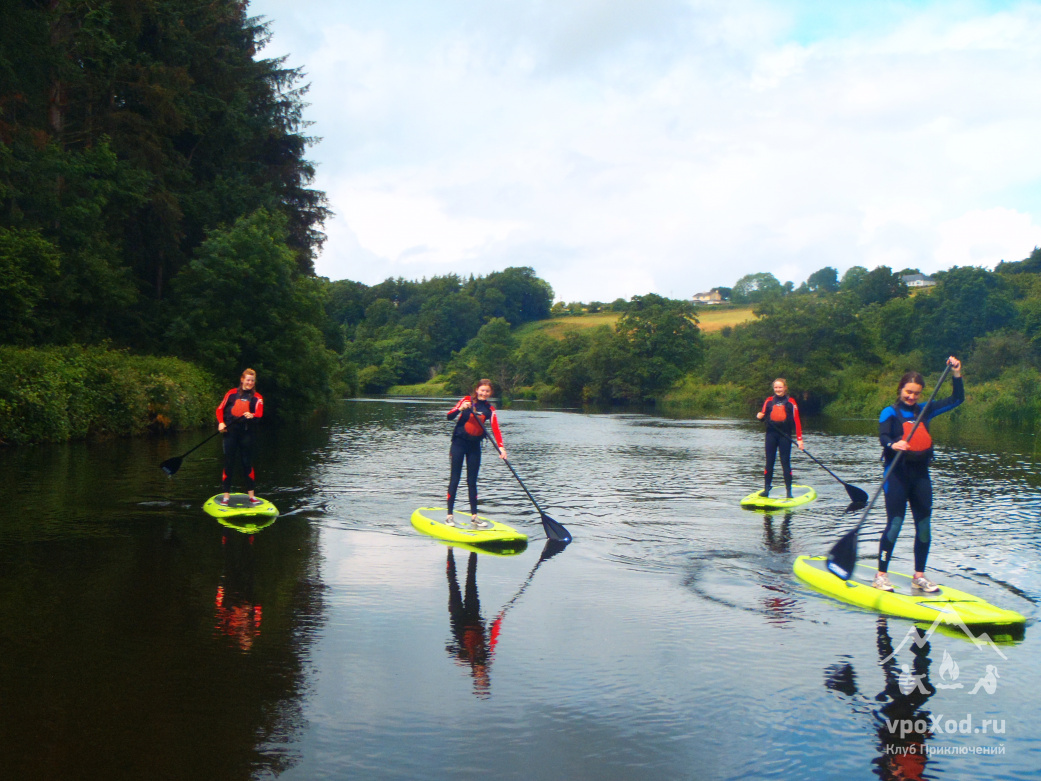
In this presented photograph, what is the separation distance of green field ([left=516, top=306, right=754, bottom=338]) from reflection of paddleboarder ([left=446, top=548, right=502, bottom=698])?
102 meters

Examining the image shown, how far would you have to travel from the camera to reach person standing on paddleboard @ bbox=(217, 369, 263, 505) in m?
11.2

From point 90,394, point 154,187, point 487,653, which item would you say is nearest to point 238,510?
point 487,653

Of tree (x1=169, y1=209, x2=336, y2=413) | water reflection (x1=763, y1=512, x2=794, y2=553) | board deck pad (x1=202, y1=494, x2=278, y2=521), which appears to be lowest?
water reflection (x1=763, y1=512, x2=794, y2=553)

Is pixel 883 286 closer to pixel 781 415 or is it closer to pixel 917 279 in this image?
pixel 781 415

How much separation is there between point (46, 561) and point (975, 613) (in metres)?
8.12

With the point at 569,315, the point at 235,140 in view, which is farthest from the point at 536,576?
the point at 569,315

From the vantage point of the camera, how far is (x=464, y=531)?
31.6 feet

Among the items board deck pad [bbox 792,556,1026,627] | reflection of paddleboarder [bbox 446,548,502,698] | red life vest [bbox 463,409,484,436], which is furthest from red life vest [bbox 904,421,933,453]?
red life vest [bbox 463,409,484,436]

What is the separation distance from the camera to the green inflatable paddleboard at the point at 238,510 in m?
10.8

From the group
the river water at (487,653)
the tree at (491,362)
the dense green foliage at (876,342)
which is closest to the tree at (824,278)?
the tree at (491,362)

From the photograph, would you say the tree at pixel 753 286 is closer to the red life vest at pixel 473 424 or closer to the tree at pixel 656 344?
the tree at pixel 656 344

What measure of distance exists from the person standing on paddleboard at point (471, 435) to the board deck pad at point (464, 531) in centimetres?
15

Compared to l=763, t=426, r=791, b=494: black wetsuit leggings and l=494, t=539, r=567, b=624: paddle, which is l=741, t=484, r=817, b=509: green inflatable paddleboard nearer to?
l=763, t=426, r=791, b=494: black wetsuit leggings

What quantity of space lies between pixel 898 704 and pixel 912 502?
2.74m
